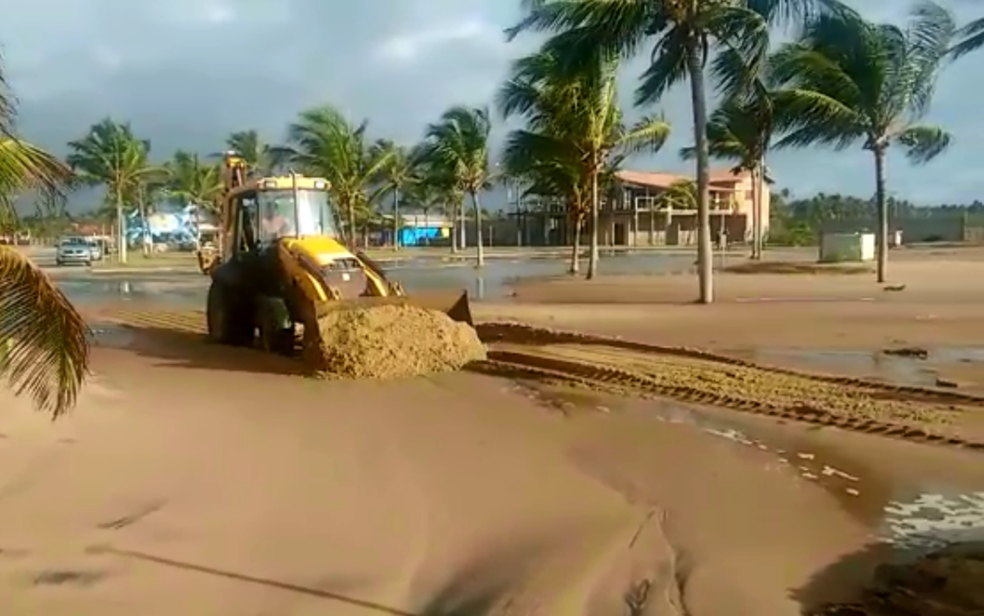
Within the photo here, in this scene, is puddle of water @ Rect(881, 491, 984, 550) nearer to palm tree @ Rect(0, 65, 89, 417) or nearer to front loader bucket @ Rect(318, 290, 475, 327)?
palm tree @ Rect(0, 65, 89, 417)

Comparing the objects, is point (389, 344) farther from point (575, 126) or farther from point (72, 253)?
point (72, 253)

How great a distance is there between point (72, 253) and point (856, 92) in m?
40.5

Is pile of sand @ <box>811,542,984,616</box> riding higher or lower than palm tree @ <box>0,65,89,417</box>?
lower

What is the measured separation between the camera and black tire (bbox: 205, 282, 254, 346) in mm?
17828

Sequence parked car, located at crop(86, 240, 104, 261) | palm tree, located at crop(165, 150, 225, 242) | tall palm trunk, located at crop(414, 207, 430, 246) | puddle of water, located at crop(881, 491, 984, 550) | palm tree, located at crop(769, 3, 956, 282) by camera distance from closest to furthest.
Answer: puddle of water, located at crop(881, 491, 984, 550) → palm tree, located at crop(769, 3, 956, 282) → parked car, located at crop(86, 240, 104, 261) → palm tree, located at crop(165, 150, 225, 242) → tall palm trunk, located at crop(414, 207, 430, 246)

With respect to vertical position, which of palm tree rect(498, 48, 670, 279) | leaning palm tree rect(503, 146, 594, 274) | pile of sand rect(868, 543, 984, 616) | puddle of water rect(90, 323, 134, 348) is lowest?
pile of sand rect(868, 543, 984, 616)

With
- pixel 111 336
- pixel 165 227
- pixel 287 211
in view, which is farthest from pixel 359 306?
pixel 165 227

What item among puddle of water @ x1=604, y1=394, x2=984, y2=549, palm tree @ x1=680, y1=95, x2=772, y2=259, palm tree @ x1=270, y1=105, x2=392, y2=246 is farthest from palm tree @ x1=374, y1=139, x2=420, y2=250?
puddle of water @ x1=604, y1=394, x2=984, y2=549

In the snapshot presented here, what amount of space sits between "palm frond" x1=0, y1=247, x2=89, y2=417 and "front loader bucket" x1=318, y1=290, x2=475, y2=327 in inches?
288

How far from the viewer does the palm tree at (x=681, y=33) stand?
2483 cm

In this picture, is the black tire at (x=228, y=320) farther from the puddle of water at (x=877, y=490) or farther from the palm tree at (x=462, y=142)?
the palm tree at (x=462, y=142)

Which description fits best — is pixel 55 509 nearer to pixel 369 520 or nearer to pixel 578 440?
pixel 369 520

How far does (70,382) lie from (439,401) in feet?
18.6

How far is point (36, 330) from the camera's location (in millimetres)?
6715
